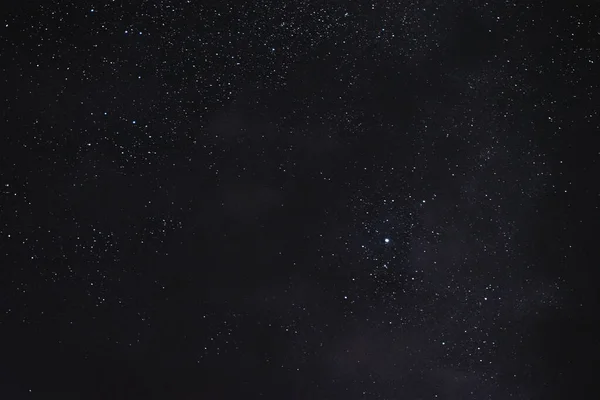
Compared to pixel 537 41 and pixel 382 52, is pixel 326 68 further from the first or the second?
pixel 537 41

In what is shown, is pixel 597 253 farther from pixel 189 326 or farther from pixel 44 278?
pixel 44 278

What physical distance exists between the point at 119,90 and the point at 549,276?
1355mm

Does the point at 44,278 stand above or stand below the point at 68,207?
below

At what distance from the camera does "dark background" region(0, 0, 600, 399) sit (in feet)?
5.64

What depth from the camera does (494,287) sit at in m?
1.81

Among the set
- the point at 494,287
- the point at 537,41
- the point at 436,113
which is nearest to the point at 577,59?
the point at 537,41

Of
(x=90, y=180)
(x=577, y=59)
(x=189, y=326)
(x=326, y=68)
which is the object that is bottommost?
(x=189, y=326)

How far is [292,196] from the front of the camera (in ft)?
5.90

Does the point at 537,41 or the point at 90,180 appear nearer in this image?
the point at 90,180

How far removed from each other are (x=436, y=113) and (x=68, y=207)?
1.08 metres

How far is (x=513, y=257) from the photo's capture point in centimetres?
182

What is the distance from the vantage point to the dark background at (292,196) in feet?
5.64

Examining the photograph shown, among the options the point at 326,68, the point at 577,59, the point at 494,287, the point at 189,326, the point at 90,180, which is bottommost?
the point at 189,326

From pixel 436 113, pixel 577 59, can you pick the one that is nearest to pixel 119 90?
pixel 436 113
